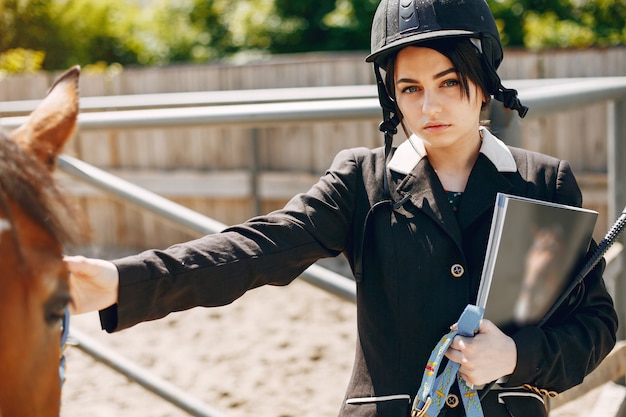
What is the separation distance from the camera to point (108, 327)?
124 cm

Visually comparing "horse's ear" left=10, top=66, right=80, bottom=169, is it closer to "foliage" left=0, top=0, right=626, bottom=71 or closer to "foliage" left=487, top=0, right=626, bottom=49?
"foliage" left=0, top=0, right=626, bottom=71

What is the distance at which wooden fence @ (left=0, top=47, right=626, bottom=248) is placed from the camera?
5887mm

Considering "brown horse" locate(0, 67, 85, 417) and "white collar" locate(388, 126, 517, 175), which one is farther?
"white collar" locate(388, 126, 517, 175)

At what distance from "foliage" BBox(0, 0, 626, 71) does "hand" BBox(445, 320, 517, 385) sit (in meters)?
8.38

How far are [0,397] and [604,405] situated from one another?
6.21 feet

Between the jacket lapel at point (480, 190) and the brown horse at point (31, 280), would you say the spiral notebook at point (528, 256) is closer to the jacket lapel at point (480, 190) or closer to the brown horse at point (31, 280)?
the jacket lapel at point (480, 190)

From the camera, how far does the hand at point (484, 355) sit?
1.27 m

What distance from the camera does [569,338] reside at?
1352mm

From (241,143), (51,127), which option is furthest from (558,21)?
(51,127)

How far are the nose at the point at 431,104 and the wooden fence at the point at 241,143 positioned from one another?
450 centimetres

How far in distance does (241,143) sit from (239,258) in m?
5.47

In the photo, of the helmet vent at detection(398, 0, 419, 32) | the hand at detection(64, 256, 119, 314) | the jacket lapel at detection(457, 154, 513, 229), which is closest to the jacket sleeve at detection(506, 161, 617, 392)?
the jacket lapel at detection(457, 154, 513, 229)

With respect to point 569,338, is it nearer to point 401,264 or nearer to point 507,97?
point 401,264

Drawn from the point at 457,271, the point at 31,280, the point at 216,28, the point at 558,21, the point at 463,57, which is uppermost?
the point at 216,28
